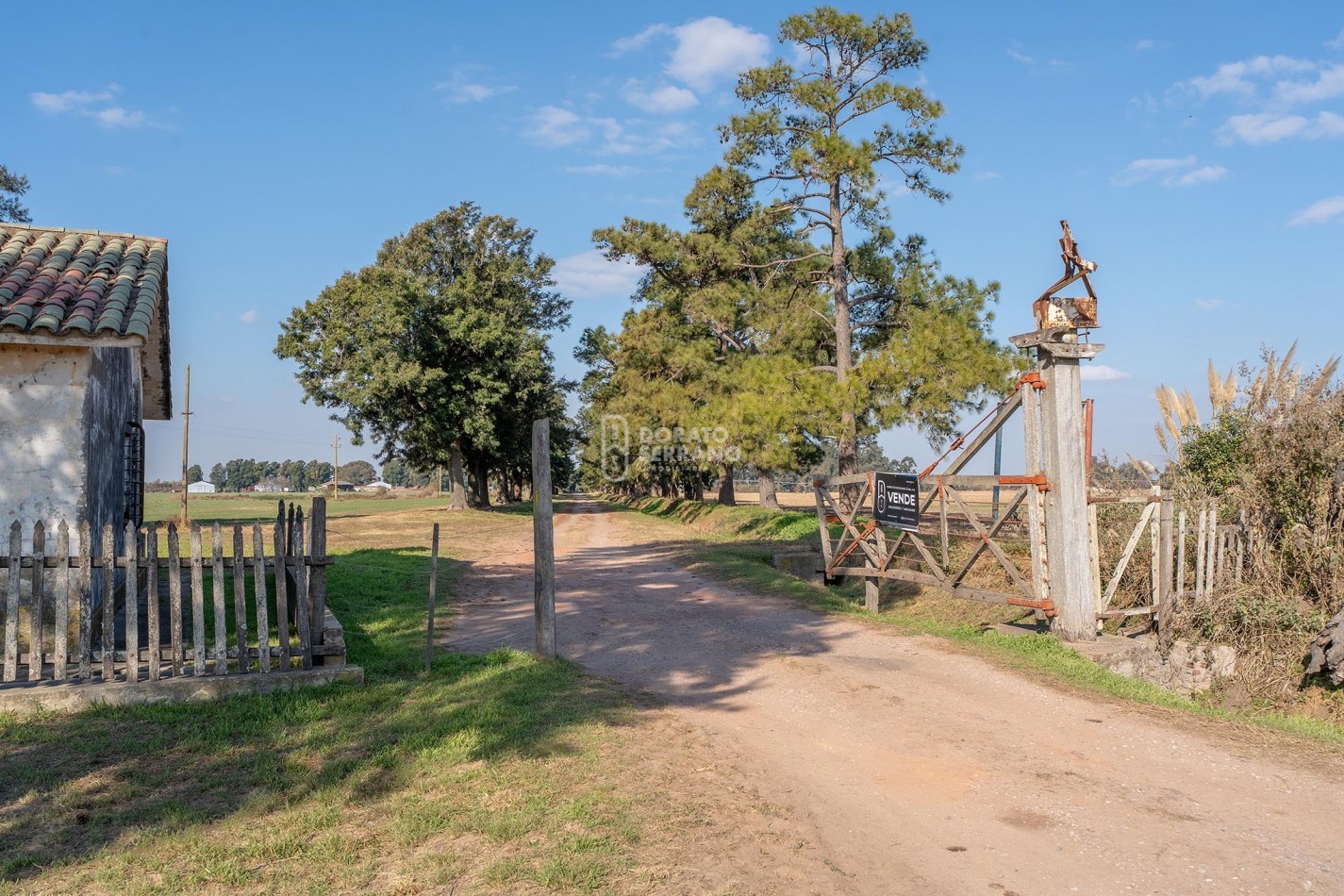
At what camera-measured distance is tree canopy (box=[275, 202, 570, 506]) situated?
35.3 m

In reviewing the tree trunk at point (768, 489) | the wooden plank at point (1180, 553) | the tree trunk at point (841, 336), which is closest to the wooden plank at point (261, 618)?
the wooden plank at point (1180, 553)

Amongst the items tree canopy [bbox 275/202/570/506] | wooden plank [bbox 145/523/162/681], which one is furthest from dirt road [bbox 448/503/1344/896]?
tree canopy [bbox 275/202/570/506]

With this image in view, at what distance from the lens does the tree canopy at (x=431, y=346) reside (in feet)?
116

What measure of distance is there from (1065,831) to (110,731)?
6.31 metres

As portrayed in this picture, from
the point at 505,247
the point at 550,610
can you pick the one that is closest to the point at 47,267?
the point at 550,610

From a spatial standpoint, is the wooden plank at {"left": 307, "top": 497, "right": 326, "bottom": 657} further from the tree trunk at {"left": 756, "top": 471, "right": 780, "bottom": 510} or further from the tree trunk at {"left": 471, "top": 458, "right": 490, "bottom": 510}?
the tree trunk at {"left": 471, "top": 458, "right": 490, "bottom": 510}

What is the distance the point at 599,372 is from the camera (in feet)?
153

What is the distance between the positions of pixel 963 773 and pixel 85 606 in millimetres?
6763

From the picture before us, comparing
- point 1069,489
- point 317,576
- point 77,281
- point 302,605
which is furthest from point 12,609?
point 1069,489

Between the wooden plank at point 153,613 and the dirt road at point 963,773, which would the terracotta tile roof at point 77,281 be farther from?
the dirt road at point 963,773

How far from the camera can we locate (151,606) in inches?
284

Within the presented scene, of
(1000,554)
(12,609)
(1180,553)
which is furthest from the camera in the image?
(1000,554)

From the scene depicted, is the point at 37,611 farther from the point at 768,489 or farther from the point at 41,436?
the point at 768,489

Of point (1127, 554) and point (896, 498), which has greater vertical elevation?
point (896, 498)
